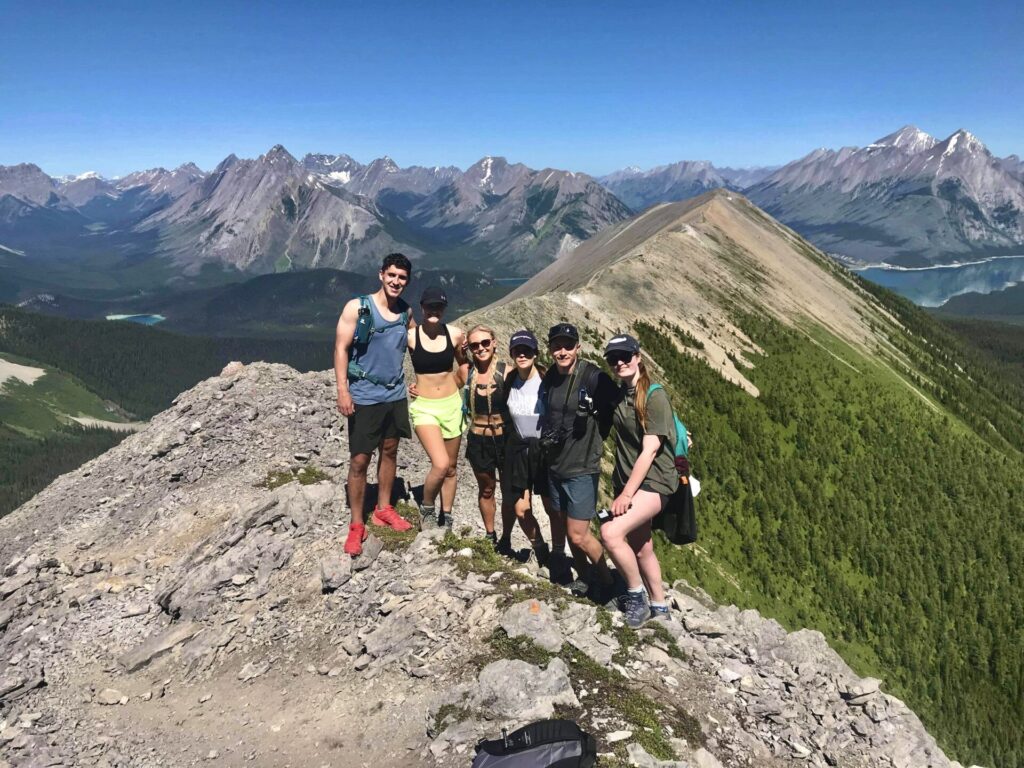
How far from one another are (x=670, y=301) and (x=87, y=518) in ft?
208

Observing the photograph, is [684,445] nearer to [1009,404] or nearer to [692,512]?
[692,512]

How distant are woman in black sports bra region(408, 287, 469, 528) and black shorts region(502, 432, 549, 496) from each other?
4.96 feet

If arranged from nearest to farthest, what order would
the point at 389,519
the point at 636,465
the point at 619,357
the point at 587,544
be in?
the point at 636,465 < the point at 619,357 < the point at 587,544 < the point at 389,519

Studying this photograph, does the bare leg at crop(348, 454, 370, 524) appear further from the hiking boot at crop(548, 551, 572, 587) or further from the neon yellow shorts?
the hiking boot at crop(548, 551, 572, 587)

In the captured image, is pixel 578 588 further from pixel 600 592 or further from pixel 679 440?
pixel 679 440

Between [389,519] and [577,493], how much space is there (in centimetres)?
520

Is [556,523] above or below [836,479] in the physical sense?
above

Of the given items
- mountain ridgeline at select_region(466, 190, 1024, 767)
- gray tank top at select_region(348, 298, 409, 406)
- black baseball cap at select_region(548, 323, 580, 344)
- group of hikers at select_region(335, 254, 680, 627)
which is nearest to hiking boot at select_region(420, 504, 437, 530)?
group of hikers at select_region(335, 254, 680, 627)

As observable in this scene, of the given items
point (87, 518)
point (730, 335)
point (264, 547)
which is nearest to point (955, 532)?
point (730, 335)

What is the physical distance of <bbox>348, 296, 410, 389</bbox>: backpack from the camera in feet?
38.6

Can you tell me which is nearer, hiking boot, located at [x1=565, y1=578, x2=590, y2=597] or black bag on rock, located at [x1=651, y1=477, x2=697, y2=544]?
black bag on rock, located at [x1=651, y1=477, x2=697, y2=544]

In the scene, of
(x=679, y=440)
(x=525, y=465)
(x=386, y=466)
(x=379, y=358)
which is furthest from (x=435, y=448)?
(x=679, y=440)

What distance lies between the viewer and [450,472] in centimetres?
1388

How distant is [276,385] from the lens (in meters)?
22.9
